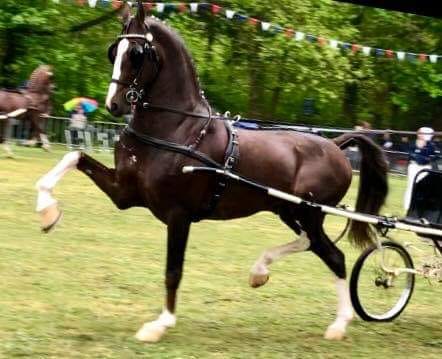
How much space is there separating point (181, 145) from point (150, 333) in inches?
52.3

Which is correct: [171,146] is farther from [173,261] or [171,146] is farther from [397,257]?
[397,257]

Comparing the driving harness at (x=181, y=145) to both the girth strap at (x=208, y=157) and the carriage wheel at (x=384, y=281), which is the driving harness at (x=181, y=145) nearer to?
the girth strap at (x=208, y=157)


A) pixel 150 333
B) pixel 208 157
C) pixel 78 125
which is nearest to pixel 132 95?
pixel 208 157

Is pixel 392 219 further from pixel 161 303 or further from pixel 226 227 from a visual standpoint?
pixel 226 227

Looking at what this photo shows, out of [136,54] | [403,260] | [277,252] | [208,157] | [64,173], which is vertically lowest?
[403,260]

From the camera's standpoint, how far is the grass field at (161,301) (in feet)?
18.7

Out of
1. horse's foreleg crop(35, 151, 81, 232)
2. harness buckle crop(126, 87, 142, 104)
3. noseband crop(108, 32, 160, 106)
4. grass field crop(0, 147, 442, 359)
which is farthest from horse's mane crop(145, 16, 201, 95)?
grass field crop(0, 147, 442, 359)

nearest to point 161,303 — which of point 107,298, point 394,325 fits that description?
point 107,298

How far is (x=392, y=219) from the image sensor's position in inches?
263

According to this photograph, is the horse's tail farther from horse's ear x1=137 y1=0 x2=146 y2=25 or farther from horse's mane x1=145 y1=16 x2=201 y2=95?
A: horse's ear x1=137 y1=0 x2=146 y2=25

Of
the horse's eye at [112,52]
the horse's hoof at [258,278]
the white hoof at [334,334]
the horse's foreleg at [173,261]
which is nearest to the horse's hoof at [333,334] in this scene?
the white hoof at [334,334]

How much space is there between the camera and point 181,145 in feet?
19.5

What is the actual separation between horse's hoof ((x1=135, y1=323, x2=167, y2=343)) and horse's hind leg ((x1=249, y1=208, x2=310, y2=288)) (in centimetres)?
109

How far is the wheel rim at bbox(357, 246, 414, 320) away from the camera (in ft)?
23.1
